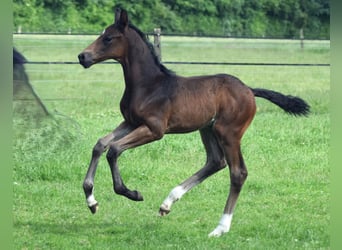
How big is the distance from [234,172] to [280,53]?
2552cm

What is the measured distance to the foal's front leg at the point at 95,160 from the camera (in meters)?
5.63

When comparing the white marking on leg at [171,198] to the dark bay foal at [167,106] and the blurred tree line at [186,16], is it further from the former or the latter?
the blurred tree line at [186,16]

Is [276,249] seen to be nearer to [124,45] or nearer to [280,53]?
[124,45]

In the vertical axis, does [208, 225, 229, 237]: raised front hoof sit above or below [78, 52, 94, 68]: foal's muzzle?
below

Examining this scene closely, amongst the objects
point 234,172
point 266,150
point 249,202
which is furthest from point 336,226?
point 266,150

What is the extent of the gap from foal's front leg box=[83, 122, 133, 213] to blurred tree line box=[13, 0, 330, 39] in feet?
67.0

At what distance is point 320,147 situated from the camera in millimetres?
10281

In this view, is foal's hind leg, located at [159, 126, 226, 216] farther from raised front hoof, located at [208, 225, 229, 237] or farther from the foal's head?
the foal's head

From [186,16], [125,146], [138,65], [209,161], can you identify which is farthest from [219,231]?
[186,16]

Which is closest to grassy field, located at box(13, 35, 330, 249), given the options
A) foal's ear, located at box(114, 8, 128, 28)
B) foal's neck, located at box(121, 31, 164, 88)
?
foal's neck, located at box(121, 31, 164, 88)

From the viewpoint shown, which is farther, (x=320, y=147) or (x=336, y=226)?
(x=320, y=147)

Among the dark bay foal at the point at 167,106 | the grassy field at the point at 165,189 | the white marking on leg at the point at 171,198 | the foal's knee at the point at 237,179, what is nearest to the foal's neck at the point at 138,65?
the dark bay foal at the point at 167,106

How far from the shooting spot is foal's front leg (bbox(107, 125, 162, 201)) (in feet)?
18.6

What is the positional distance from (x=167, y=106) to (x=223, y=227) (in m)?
1.07
